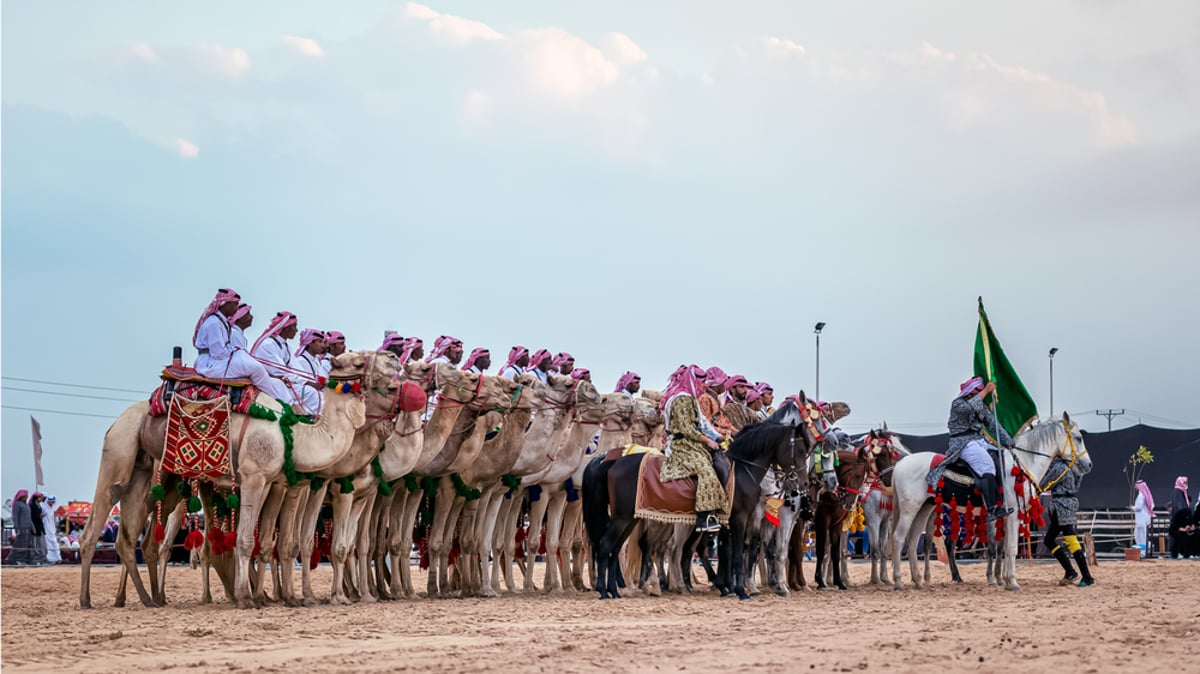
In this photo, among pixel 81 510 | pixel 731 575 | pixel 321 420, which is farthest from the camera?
pixel 81 510

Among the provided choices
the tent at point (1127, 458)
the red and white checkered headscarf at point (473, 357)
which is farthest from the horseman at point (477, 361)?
the tent at point (1127, 458)

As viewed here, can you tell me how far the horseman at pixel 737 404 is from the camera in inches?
771

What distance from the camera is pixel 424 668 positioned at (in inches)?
363

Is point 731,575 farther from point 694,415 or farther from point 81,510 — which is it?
point 81,510

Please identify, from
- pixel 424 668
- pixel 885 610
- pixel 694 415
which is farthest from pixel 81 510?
pixel 424 668

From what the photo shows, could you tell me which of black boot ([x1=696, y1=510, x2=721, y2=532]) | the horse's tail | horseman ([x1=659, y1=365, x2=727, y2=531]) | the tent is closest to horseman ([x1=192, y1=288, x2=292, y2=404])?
the horse's tail

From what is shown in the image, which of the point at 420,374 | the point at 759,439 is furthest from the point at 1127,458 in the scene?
the point at 420,374

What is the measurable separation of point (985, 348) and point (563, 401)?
6287 mm

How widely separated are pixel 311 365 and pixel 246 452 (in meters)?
2.10

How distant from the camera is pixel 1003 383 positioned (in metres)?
20.2

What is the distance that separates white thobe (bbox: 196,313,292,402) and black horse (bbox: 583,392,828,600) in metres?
Answer: 4.54

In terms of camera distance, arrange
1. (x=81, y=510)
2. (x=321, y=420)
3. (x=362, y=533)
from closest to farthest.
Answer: (x=321, y=420)
(x=362, y=533)
(x=81, y=510)

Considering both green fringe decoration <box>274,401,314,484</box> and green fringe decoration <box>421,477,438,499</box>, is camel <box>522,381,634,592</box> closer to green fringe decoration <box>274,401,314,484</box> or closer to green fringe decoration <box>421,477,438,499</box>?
green fringe decoration <box>421,477,438,499</box>

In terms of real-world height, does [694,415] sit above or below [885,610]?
above
